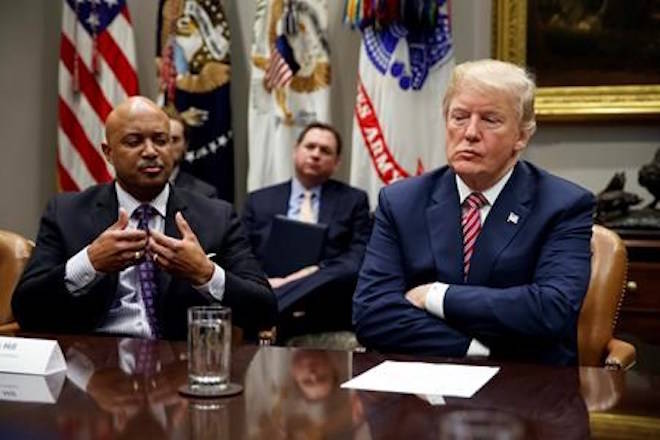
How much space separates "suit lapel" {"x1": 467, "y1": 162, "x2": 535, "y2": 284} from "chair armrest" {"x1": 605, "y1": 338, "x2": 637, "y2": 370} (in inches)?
17.3

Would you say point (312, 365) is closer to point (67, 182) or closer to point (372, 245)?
point (372, 245)

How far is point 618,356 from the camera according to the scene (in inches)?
103

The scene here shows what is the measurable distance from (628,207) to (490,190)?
1.81 meters

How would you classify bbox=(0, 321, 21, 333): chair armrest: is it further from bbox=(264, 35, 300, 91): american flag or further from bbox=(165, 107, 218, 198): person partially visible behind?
bbox=(264, 35, 300, 91): american flag

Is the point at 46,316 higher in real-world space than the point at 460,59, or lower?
lower

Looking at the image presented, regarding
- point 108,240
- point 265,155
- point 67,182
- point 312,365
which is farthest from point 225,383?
point 67,182

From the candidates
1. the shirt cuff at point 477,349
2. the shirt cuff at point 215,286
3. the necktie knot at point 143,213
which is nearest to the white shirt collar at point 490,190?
the shirt cuff at point 477,349

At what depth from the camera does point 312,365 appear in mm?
2039

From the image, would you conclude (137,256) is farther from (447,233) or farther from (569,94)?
(569,94)

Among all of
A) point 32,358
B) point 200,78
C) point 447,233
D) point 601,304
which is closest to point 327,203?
point 200,78

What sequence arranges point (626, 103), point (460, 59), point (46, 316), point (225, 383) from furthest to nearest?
point (460, 59) < point (626, 103) < point (46, 316) < point (225, 383)

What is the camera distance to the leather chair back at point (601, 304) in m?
2.71

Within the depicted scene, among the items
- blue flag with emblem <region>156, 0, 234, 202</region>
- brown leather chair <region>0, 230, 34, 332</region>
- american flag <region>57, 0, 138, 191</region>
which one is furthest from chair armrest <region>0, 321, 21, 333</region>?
american flag <region>57, 0, 138, 191</region>

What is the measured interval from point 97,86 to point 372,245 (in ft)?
10.4
